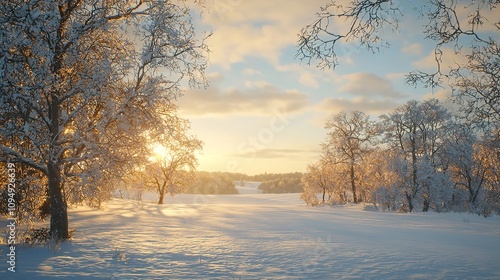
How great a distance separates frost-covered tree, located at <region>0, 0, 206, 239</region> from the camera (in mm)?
8062

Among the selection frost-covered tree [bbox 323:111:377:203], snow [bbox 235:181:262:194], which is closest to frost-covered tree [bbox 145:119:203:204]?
frost-covered tree [bbox 323:111:377:203]

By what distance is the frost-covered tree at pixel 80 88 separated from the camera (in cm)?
806

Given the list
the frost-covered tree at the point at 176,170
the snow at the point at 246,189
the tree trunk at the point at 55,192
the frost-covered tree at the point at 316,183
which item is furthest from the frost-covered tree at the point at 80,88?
the snow at the point at 246,189

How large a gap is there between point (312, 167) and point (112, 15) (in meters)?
38.5

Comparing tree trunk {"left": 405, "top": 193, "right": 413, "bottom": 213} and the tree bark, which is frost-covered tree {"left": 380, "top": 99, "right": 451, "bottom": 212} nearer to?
tree trunk {"left": 405, "top": 193, "right": 413, "bottom": 213}

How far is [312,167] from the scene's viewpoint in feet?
146

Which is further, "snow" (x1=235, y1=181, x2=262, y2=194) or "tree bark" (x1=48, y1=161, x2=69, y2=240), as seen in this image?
"snow" (x1=235, y1=181, x2=262, y2=194)

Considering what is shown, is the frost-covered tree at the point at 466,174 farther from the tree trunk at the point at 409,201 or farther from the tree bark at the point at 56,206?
the tree bark at the point at 56,206

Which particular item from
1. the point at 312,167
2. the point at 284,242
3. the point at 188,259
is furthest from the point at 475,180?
the point at 188,259

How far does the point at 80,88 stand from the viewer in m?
8.88

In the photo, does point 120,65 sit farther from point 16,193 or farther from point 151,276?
point 151,276

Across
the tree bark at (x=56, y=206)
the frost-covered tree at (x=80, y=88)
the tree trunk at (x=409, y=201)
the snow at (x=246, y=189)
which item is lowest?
the snow at (x=246, y=189)

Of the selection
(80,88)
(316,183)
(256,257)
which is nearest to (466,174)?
(316,183)

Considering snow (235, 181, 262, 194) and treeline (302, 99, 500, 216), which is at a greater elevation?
treeline (302, 99, 500, 216)
